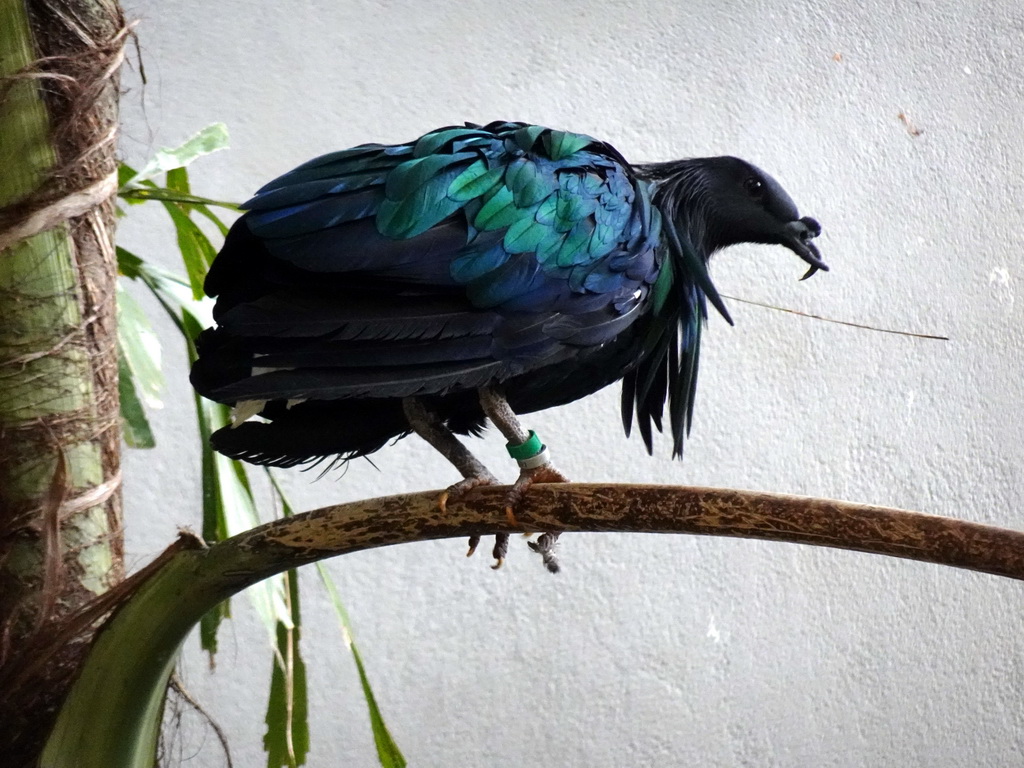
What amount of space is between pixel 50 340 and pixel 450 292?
291mm

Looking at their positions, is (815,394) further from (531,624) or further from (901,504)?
(531,624)

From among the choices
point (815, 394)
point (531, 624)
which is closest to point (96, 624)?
point (531, 624)

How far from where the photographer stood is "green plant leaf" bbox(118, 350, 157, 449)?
3.10 ft

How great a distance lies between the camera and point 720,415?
166cm

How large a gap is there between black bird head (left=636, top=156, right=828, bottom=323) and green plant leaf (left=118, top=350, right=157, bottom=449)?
0.49 m

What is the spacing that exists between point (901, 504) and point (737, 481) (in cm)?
32

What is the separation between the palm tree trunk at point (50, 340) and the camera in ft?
2.37

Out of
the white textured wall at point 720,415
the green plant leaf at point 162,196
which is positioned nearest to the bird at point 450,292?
the green plant leaf at point 162,196

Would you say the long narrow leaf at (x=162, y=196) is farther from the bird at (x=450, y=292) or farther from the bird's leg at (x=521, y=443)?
the bird's leg at (x=521, y=443)

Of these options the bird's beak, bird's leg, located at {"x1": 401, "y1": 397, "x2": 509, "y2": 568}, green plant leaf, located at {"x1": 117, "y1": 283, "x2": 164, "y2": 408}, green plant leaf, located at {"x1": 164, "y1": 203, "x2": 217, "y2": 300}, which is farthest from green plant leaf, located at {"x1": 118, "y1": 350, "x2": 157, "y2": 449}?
the bird's beak

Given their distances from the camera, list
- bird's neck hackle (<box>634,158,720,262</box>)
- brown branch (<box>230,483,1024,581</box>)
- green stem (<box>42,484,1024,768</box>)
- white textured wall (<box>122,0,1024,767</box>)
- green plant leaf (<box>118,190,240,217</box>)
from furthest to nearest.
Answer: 1. white textured wall (<box>122,0,1024,767</box>)
2. green plant leaf (<box>118,190,240,217</box>)
3. bird's neck hackle (<box>634,158,720,262</box>)
4. green stem (<box>42,484,1024,768</box>)
5. brown branch (<box>230,483,1024,581</box>)

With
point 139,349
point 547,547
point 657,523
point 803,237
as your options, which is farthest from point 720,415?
point 657,523

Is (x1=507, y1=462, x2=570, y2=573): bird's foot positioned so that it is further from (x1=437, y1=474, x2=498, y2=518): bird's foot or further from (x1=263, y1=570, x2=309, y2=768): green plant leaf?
(x1=263, y1=570, x2=309, y2=768): green plant leaf

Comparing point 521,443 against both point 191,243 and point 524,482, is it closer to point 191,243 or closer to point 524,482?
point 524,482
